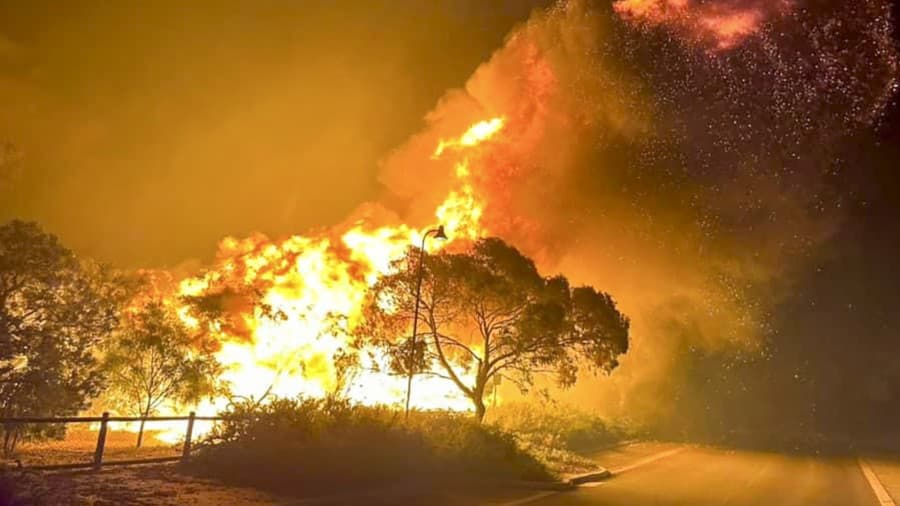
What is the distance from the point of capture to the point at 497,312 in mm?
26953

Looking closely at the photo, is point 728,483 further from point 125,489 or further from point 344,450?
point 125,489

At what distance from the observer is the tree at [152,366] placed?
85.4ft

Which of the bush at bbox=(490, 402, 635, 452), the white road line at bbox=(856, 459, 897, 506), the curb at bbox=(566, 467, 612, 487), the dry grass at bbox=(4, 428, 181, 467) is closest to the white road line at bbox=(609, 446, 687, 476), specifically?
the curb at bbox=(566, 467, 612, 487)

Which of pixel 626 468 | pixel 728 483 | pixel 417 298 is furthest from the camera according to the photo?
pixel 626 468

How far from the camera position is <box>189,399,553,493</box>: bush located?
1622 centimetres

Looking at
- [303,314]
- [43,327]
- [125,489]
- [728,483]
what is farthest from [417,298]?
[125,489]

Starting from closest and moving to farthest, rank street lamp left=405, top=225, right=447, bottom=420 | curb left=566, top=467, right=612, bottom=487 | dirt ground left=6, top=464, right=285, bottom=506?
1. dirt ground left=6, top=464, right=285, bottom=506
2. curb left=566, top=467, right=612, bottom=487
3. street lamp left=405, top=225, right=447, bottom=420

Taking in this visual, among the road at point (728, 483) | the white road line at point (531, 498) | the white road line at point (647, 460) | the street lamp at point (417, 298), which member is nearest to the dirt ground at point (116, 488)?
the white road line at point (531, 498)

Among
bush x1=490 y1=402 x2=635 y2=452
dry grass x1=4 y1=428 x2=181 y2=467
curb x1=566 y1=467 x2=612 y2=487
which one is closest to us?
dry grass x1=4 y1=428 x2=181 y2=467

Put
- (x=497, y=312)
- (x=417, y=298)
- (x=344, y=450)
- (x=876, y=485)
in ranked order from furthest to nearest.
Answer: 1. (x=497, y=312)
2. (x=876, y=485)
3. (x=417, y=298)
4. (x=344, y=450)

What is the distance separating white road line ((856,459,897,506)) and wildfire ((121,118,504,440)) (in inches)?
659

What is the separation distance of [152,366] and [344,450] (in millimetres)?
12435

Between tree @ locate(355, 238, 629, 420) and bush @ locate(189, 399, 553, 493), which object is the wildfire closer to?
tree @ locate(355, 238, 629, 420)

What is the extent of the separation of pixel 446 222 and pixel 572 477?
18490 millimetres
